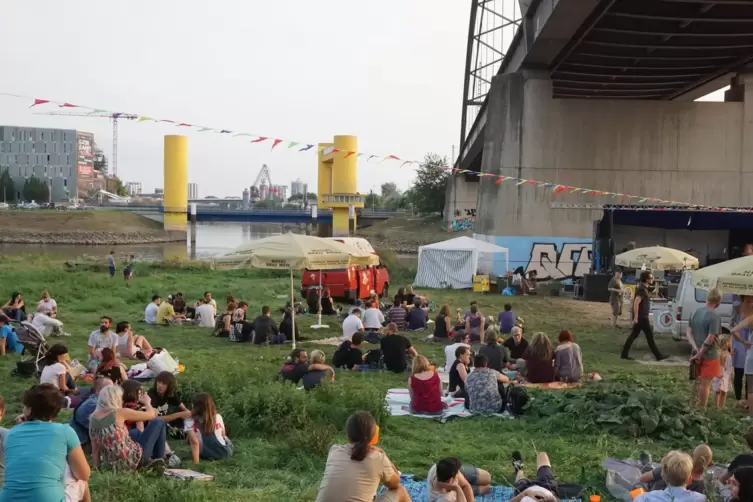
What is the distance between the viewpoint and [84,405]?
7926 millimetres

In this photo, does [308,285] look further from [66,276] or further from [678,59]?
[678,59]

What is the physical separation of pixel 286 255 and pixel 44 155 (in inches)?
7234

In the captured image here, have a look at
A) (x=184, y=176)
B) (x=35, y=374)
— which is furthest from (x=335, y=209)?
(x=35, y=374)

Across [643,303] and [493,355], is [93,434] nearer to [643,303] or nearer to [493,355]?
[493,355]

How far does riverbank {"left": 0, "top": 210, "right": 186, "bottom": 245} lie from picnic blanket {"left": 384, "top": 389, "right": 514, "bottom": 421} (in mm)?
92320

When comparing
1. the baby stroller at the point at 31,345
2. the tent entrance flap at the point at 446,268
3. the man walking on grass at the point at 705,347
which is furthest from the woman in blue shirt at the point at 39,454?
the tent entrance flap at the point at 446,268

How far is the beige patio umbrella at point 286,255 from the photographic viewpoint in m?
15.3

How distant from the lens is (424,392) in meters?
10.5

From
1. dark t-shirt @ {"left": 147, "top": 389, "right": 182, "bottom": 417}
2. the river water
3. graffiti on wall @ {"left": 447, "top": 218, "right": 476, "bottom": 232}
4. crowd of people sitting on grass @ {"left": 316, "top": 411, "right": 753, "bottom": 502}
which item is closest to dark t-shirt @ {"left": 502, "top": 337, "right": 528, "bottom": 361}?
dark t-shirt @ {"left": 147, "top": 389, "right": 182, "bottom": 417}

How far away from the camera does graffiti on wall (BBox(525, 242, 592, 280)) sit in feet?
116

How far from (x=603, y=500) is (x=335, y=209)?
3826 inches

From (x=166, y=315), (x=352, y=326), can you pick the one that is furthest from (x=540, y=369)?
(x=166, y=315)

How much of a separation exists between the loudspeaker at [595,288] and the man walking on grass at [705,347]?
17584 mm

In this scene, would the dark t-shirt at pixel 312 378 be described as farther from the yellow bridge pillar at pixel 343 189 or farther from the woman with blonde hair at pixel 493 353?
the yellow bridge pillar at pixel 343 189
